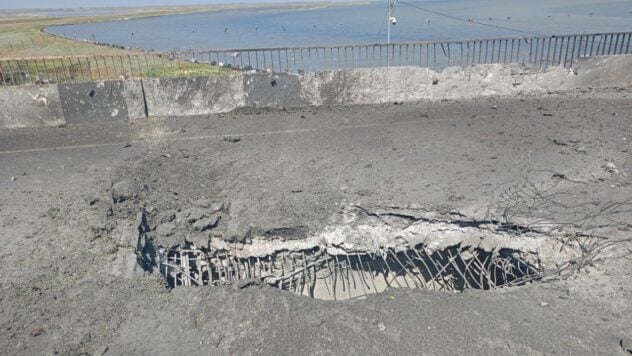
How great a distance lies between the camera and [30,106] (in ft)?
32.4

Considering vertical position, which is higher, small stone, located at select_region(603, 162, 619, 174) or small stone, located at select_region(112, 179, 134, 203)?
small stone, located at select_region(112, 179, 134, 203)

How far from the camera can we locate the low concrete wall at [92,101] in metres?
9.99

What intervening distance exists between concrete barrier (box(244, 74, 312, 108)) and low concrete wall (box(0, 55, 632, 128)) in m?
0.02

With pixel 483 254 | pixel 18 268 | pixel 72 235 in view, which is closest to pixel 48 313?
pixel 18 268

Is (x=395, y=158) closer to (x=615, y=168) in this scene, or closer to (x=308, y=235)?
(x=308, y=235)

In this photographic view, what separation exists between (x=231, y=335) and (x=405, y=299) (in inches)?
66.8

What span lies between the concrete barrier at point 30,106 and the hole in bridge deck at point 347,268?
22.0ft

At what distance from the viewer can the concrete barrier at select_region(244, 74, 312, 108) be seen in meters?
10.6

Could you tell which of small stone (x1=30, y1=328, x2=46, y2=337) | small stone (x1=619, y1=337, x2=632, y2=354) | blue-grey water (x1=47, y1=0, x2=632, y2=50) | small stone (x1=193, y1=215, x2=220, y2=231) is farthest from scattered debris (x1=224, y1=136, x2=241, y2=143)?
blue-grey water (x1=47, y1=0, x2=632, y2=50)

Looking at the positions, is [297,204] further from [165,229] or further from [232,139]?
[232,139]

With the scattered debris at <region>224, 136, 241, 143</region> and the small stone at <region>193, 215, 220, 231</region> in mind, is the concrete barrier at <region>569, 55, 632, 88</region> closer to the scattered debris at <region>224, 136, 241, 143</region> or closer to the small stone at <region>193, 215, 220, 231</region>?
the scattered debris at <region>224, 136, 241, 143</region>

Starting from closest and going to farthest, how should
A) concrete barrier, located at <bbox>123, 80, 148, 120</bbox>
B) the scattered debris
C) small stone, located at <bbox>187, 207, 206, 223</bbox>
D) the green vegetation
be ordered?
small stone, located at <bbox>187, 207, 206, 223</bbox> → the scattered debris → concrete barrier, located at <bbox>123, 80, 148, 120</bbox> → the green vegetation

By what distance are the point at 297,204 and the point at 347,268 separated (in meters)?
1.11

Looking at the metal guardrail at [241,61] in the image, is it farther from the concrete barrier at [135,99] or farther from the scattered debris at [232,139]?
the scattered debris at [232,139]
